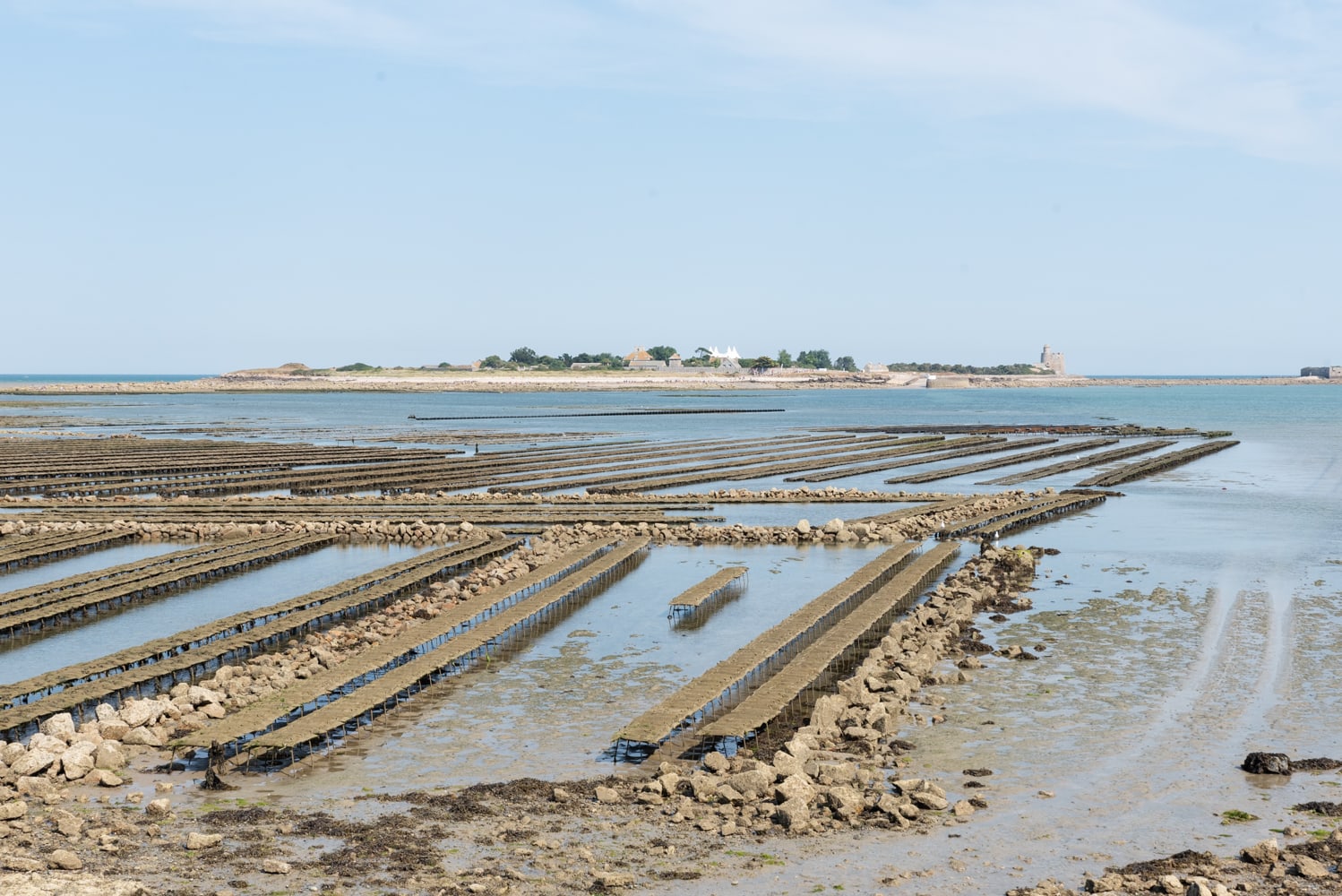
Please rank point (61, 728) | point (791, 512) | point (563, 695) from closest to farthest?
point (61, 728)
point (563, 695)
point (791, 512)

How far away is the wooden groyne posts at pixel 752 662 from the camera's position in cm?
→ 1986

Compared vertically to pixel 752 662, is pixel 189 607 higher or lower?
lower

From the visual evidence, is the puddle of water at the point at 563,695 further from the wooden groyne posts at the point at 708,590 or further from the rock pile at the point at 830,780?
the rock pile at the point at 830,780

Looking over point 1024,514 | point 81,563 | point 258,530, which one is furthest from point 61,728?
point 1024,514

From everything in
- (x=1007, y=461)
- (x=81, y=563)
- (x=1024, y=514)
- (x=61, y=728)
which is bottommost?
(x=81, y=563)

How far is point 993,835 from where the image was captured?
53.1 feet

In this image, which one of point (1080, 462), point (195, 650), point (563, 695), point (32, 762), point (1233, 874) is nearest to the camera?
point (1233, 874)

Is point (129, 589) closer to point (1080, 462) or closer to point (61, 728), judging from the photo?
point (61, 728)

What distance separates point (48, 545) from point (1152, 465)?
5963 cm

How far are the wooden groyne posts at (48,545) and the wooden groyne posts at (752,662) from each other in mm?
24972

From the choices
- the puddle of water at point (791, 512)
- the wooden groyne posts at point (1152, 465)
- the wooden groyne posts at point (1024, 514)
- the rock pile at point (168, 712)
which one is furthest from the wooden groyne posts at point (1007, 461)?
the rock pile at point (168, 712)

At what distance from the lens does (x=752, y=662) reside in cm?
2433

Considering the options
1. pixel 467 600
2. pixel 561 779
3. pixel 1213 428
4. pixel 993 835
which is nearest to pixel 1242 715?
pixel 993 835

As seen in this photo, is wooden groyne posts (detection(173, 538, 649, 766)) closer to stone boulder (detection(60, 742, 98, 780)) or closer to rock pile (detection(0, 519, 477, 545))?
stone boulder (detection(60, 742, 98, 780))
